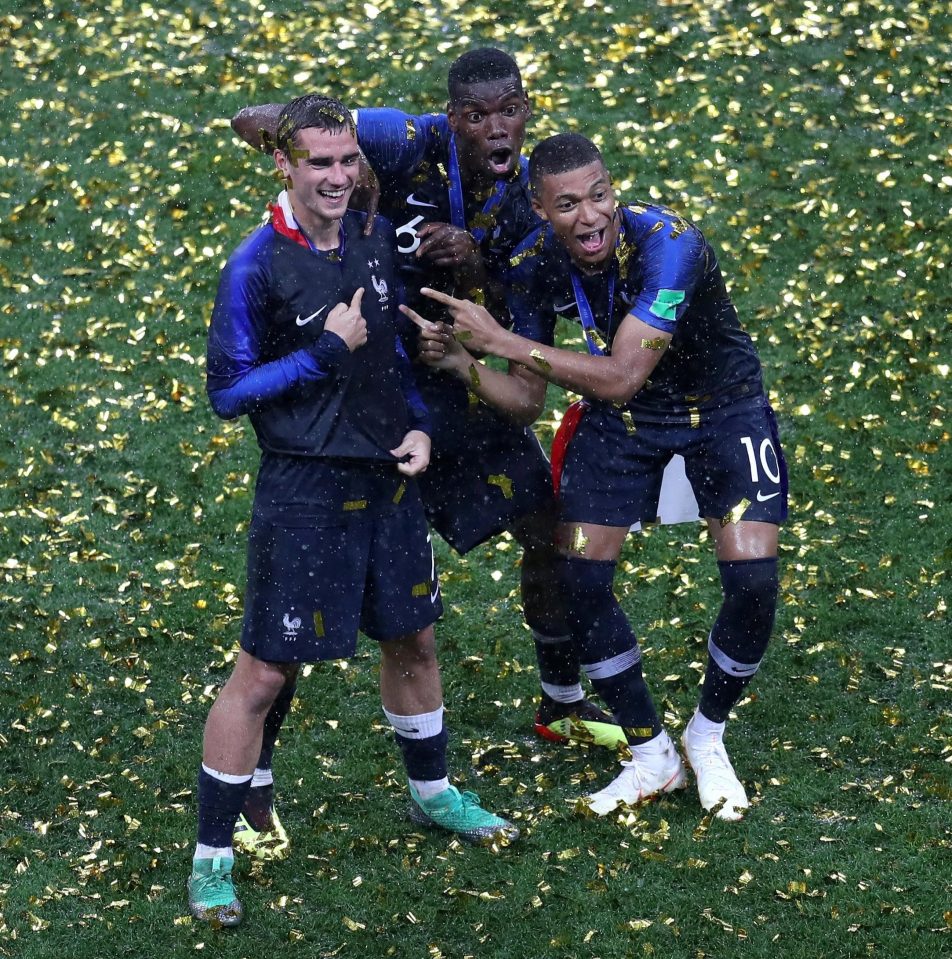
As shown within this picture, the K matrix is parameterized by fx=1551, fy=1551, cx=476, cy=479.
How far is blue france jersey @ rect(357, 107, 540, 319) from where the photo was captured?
5715mm

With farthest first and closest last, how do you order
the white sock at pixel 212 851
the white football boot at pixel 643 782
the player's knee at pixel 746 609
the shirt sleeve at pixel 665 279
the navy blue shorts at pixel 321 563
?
the white football boot at pixel 643 782 → the player's knee at pixel 746 609 → the shirt sleeve at pixel 665 279 → the white sock at pixel 212 851 → the navy blue shorts at pixel 321 563

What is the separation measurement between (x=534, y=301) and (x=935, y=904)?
252 centimetres

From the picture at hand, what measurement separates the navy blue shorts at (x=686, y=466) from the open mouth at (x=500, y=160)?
0.98m

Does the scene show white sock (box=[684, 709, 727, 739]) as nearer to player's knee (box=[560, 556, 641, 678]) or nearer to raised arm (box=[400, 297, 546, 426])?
player's knee (box=[560, 556, 641, 678])

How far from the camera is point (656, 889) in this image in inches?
211

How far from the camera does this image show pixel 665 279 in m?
5.50

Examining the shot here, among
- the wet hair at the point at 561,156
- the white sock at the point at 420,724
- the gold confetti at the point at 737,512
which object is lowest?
the white sock at the point at 420,724

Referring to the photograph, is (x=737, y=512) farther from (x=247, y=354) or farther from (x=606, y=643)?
(x=247, y=354)

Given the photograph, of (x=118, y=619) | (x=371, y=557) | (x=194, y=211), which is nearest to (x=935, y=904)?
(x=371, y=557)

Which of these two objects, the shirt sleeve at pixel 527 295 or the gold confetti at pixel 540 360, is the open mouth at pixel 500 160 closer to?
the shirt sleeve at pixel 527 295

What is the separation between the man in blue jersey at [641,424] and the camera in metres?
5.51

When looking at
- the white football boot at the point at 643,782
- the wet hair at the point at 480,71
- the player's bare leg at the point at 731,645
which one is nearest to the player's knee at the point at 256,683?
the white football boot at the point at 643,782

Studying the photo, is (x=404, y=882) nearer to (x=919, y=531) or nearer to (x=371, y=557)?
(x=371, y=557)

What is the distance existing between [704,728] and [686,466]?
3.33 ft
